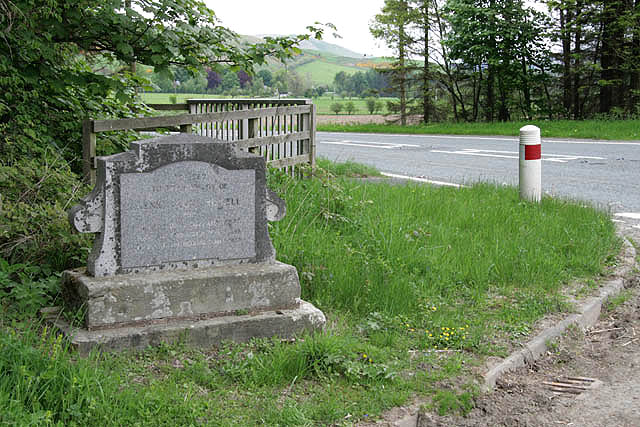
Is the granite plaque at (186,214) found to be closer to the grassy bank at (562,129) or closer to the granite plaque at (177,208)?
the granite plaque at (177,208)

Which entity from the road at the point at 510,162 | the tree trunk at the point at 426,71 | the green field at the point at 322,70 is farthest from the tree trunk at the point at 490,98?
the green field at the point at 322,70

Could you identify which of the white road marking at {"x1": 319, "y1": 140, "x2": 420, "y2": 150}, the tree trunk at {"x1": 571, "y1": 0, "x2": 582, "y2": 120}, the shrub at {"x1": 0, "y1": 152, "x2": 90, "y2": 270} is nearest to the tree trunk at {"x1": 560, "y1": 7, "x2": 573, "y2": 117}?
the tree trunk at {"x1": 571, "y1": 0, "x2": 582, "y2": 120}

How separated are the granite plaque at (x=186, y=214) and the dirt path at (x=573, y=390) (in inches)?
68.5

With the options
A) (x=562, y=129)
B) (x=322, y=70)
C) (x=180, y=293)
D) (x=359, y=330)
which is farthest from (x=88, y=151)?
(x=322, y=70)

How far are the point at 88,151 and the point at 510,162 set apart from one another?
9.91 m

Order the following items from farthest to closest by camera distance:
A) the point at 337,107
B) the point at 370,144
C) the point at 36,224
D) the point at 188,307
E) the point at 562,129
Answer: the point at 337,107 < the point at 562,129 < the point at 370,144 < the point at 36,224 < the point at 188,307

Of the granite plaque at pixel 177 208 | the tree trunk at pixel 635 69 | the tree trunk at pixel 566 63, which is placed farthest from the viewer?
the tree trunk at pixel 566 63

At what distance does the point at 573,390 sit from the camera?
4102mm

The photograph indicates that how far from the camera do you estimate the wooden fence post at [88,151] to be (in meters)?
6.67

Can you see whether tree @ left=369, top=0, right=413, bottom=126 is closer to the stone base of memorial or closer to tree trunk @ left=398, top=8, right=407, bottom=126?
tree trunk @ left=398, top=8, right=407, bottom=126

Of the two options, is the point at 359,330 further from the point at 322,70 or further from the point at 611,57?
the point at 322,70

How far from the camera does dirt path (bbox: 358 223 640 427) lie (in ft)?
11.8

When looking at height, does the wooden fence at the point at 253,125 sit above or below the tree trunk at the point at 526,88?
below

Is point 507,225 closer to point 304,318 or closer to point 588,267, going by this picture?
point 588,267
